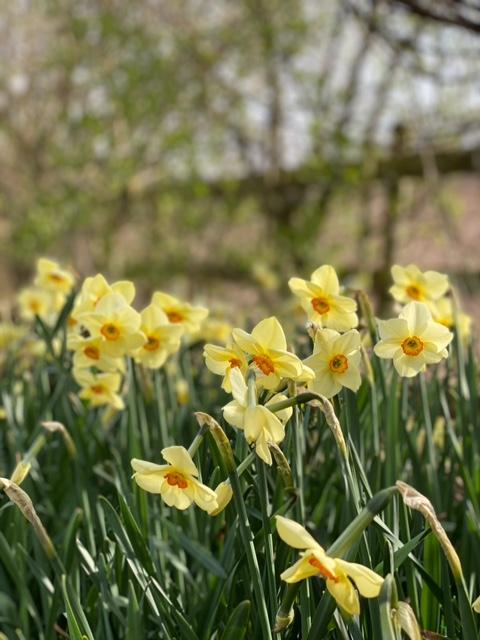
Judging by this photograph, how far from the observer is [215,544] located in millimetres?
1395

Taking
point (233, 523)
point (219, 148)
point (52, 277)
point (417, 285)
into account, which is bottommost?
point (233, 523)

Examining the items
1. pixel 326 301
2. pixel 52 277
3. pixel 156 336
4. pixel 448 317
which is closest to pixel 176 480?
pixel 326 301

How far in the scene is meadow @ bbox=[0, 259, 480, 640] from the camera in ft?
2.86

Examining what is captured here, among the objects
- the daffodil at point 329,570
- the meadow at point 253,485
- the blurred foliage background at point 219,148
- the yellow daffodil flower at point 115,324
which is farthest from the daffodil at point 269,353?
the blurred foliage background at point 219,148

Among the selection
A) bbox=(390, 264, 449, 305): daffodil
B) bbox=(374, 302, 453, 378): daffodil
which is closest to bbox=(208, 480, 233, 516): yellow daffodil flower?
bbox=(374, 302, 453, 378): daffodil

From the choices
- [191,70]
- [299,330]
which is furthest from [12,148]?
[299,330]

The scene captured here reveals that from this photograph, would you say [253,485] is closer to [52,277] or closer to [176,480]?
[176,480]

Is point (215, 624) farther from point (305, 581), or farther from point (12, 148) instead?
point (12, 148)

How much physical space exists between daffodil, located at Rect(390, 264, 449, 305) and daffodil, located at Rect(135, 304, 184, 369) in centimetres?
36

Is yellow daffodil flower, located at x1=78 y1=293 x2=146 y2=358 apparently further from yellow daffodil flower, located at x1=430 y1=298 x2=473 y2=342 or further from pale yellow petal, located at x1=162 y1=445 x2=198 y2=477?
yellow daffodil flower, located at x1=430 y1=298 x2=473 y2=342

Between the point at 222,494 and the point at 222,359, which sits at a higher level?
the point at 222,359

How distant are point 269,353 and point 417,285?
0.57 meters

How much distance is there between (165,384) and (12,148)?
540cm

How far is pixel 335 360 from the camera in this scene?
96 cm
